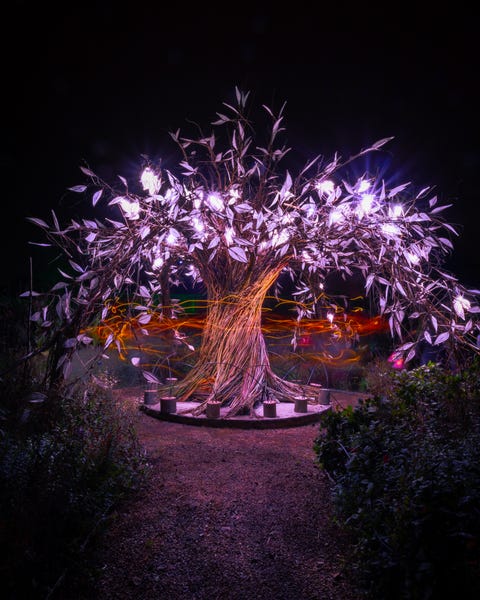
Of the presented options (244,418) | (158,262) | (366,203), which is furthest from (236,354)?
(366,203)

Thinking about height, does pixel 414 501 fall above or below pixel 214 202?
below

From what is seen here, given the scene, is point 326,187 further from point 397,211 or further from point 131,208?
point 131,208

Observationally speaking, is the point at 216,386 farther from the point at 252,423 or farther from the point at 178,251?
the point at 178,251

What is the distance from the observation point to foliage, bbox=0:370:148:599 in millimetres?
2252

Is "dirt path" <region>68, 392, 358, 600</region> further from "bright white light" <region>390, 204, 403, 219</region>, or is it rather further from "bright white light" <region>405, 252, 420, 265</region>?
"bright white light" <region>390, 204, 403, 219</region>

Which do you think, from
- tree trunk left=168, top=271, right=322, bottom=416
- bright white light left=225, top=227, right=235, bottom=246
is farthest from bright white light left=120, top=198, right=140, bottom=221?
tree trunk left=168, top=271, right=322, bottom=416

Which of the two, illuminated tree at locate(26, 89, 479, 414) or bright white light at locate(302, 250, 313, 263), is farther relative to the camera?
bright white light at locate(302, 250, 313, 263)

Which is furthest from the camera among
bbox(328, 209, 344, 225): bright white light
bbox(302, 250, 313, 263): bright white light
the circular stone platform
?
bbox(302, 250, 313, 263): bright white light

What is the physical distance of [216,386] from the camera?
6.26 meters

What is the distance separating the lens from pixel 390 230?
17.3ft

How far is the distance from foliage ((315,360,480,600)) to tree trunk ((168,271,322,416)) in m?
2.58

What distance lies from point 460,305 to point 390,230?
1.11 metres

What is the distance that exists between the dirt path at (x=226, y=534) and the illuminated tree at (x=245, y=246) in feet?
4.78

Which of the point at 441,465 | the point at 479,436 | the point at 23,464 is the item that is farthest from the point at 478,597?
the point at 23,464
